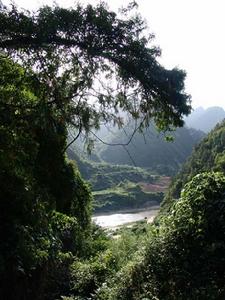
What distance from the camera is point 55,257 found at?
1139 cm

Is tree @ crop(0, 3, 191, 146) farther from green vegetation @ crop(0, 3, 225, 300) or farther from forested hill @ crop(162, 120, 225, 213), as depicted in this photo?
forested hill @ crop(162, 120, 225, 213)

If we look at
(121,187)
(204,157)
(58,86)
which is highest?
(204,157)

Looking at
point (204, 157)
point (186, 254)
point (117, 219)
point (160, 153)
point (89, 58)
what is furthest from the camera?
point (160, 153)

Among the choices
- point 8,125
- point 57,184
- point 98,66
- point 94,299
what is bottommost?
point 94,299

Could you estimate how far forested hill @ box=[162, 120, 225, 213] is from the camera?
241 ft

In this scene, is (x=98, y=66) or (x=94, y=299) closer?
(x=98, y=66)

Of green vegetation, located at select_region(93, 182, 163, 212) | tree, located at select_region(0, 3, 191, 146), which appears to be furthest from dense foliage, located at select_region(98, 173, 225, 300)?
green vegetation, located at select_region(93, 182, 163, 212)

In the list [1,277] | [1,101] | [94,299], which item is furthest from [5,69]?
[94,299]

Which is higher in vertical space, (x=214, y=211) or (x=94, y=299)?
(x=214, y=211)

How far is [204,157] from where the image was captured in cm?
7888

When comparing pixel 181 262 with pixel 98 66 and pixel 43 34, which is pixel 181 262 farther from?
pixel 43 34

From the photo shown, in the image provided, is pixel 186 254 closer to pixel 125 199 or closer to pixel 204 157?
pixel 204 157

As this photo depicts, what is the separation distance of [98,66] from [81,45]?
1.47 feet

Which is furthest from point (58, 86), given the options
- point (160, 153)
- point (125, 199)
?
point (160, 153)
